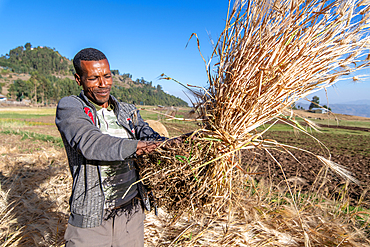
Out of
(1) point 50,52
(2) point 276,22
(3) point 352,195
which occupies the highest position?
(1) point 50,52

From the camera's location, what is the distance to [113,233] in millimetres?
1608

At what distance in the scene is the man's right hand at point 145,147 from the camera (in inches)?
50.8

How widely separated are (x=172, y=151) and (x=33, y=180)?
154 inches

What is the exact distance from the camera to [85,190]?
1.42 m

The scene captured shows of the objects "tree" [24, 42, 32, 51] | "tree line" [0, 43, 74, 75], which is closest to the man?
"tree line" [0, 43, 74, 75]

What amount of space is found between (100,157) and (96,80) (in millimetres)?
714

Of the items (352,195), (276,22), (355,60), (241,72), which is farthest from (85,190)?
(352,195)

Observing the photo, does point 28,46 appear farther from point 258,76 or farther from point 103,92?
point 258,76

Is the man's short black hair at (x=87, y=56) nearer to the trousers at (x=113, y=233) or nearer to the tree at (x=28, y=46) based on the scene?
the trousers at (x=113, y=233)

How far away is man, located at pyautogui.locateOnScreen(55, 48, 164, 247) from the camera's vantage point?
1240mm

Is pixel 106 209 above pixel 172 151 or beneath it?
beneath

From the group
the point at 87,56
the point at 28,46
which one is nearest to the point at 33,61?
the point at 28,46

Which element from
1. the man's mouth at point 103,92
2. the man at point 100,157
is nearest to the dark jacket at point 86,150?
the man at point 100,157

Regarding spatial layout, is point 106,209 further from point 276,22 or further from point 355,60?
point 355,60
